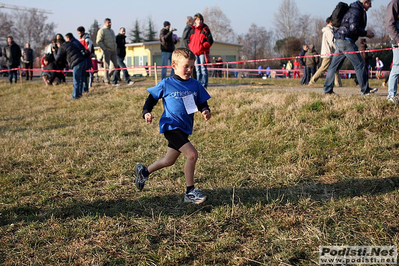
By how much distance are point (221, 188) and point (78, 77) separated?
953 centimetres

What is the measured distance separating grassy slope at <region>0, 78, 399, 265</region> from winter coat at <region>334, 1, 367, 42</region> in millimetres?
1385

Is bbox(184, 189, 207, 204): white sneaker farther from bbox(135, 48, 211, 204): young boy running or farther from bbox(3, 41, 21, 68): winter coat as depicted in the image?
bbox(3, 41, 21, 68): winter coat

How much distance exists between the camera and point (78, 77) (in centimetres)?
1262

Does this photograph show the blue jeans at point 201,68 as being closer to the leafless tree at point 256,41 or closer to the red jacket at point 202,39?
the red jacket at point 202,39

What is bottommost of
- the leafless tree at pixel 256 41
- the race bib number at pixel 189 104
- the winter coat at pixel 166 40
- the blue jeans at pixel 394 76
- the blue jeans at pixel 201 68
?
the race bib number at pixel 189 104

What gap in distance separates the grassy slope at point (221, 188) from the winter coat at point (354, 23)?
4.54 feet

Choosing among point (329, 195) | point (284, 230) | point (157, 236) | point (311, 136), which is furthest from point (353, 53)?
point (157, 236)

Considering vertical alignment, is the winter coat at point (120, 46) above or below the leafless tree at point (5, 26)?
below

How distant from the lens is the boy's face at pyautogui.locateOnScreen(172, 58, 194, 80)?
3.93m

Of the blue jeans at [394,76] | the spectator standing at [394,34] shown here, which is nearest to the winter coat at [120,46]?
the spectator standing at [394,34]

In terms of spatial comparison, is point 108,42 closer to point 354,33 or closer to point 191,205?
point 354,33

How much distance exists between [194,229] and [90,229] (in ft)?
3.15

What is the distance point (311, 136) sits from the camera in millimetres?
6270

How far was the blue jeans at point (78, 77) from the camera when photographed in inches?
489
